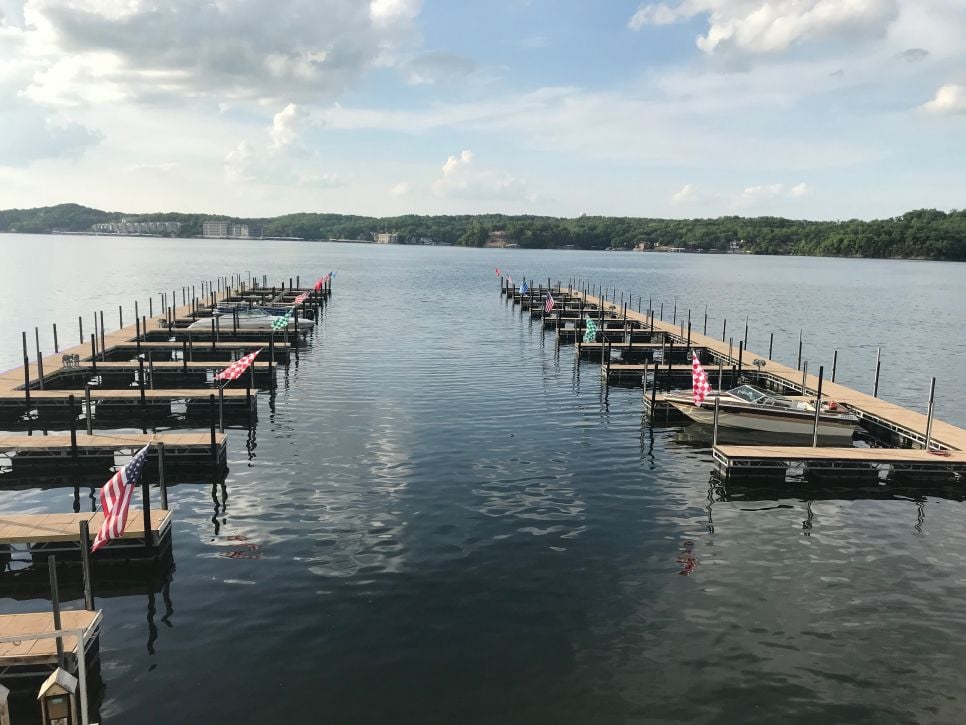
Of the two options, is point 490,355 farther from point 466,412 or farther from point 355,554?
point 355,554

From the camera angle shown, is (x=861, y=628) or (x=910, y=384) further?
(x=910, y=384)

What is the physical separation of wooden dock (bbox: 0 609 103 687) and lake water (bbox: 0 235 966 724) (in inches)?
48.8

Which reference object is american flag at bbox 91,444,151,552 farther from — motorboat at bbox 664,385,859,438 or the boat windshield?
the boat windshield

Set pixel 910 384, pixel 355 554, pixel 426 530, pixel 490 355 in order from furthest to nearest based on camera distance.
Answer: pixel 490 355, pixel 910 384, pixel 426 530, pixel 355 554

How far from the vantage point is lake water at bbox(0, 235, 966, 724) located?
17.0 m

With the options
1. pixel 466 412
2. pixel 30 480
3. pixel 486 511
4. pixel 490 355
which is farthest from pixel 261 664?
pixel 490 355

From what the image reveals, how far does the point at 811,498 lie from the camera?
3080cm

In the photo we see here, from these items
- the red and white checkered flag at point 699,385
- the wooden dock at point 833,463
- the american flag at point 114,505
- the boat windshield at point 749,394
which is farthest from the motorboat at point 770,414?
the american flag at point 114,505

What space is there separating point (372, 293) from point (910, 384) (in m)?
91.5

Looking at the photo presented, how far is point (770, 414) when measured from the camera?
39531mm

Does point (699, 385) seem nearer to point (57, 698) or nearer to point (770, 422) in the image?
point (770, 422)

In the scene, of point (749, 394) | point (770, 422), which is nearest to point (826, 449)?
point (770, 422)

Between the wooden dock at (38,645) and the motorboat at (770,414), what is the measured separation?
1192 inches

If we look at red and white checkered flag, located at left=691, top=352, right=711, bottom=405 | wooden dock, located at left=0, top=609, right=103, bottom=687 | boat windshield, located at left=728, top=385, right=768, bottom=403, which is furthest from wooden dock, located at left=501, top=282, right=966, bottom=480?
wooden dock, located at left=0, top=609, right=103, bottom=687
